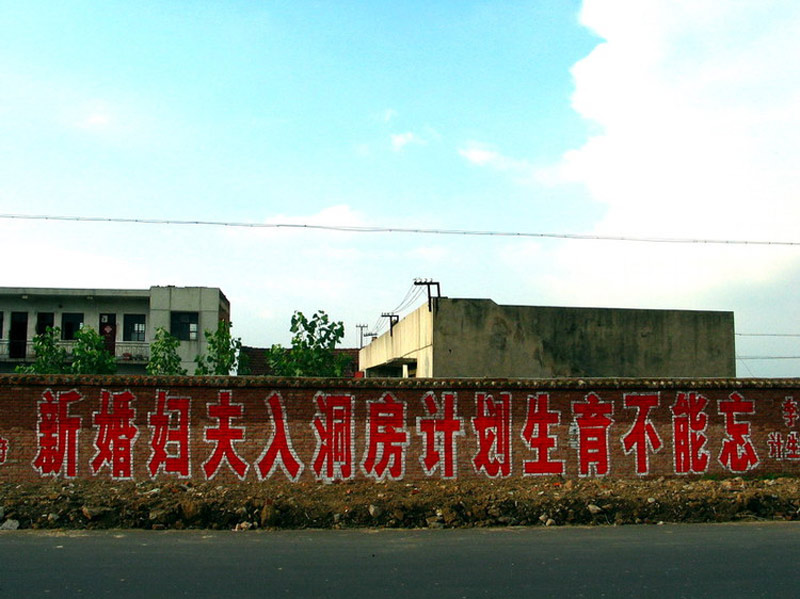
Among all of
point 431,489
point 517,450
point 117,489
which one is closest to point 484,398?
point 517,450

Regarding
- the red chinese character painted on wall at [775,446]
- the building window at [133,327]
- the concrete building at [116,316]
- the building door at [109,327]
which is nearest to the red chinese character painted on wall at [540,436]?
the red chinese character painted on wall at [775,446]

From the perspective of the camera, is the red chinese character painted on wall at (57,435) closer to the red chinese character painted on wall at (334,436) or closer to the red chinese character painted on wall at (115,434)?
the red chinese character painted on wall at (115,434)

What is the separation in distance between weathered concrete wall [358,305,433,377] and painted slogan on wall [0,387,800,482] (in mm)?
7302

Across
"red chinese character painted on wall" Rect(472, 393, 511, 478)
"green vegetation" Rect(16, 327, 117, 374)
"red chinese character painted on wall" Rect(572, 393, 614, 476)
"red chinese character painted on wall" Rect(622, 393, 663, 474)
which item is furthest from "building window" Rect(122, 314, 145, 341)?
"red chinese character painted on wall" Rect(622, 393, 663, 474)

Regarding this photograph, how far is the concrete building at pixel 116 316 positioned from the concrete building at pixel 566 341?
18.3 metres

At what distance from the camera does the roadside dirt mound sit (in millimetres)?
11406

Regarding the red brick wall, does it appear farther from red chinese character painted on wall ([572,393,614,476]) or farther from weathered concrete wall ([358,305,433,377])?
weathered concrete wall ([358,305,433,377])

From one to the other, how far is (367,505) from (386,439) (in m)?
2.75

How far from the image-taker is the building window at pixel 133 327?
39.0m

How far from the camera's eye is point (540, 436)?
1483cm

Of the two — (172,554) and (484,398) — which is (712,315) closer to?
(484,398)

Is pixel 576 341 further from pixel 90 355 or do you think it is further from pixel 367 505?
pixel 90 355

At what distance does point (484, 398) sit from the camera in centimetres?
1479

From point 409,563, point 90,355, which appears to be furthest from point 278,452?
point 90,355
